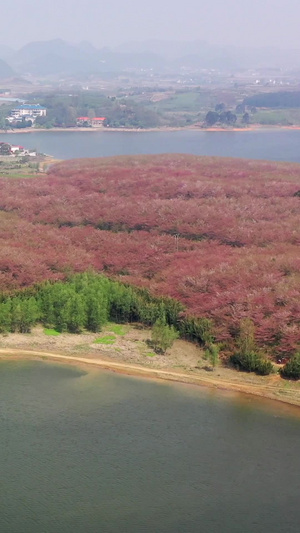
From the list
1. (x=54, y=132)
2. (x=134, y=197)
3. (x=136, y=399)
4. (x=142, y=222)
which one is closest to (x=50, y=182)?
(x=134, y=197)

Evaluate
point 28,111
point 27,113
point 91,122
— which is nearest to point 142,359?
point 91,122

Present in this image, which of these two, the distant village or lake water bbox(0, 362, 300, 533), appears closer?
lake water bbox(0, 362, 300, 533)

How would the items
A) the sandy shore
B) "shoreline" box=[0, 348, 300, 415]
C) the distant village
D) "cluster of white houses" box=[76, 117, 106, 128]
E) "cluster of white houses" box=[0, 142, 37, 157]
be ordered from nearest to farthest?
1. "shoreline" box=[0, 348, 300, 415]
2. the sandy shore
3. "cluster of white houses" box=[0, 142, 37, 157]
4. the distant village
5. "cluster of white houses" box=[76, 117, 106, 128]

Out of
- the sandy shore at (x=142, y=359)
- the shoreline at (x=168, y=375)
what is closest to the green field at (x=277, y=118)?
the sandy shore at (x=142, y=359)

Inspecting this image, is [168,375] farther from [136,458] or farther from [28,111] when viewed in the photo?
[28,111]

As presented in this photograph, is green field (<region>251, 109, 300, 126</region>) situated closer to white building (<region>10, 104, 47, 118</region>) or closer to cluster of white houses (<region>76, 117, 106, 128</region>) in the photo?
cluster of white houses (<region>76, 117, 106, 128</region>)

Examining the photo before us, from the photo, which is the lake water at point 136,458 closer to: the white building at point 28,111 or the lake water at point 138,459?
the lake water at point 138,459

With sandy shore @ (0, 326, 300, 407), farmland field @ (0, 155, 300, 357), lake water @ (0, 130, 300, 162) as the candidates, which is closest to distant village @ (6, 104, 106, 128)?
lake water @ (0, 130, 300, 162)
